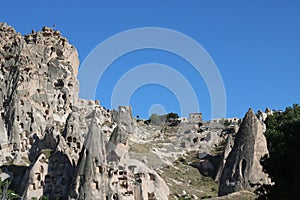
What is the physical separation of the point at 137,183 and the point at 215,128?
48.5 meters

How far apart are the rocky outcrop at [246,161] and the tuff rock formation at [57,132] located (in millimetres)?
9854

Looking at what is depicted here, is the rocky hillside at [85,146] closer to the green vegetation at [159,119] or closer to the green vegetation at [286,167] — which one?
the green vegetation at [286,167]

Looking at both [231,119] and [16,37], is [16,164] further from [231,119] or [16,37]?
[231,119]

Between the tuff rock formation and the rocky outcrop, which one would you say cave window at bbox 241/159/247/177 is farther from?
the tuff rock formation

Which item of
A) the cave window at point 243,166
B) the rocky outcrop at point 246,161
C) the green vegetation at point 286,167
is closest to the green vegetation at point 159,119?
the rocky outcrop at point 246,161

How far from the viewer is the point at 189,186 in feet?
188

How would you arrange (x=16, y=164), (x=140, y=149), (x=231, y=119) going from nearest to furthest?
(x=16, y=164) < (x=140, y=149) < (x=231, y=119)

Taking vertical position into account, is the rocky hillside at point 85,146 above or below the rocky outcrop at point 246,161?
above

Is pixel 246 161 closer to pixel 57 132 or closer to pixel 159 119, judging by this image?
pixel 57 132

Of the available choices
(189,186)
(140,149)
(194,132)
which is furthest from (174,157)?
(194,132)

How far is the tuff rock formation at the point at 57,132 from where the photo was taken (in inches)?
1826

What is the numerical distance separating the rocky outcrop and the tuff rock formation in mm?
9854

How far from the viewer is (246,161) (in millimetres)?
40594

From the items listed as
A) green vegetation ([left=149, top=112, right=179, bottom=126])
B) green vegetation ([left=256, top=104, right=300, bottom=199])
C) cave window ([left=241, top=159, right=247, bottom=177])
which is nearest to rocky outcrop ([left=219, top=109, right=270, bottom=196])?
cave window ([left=241, top=159, right=247, bottom=177])
